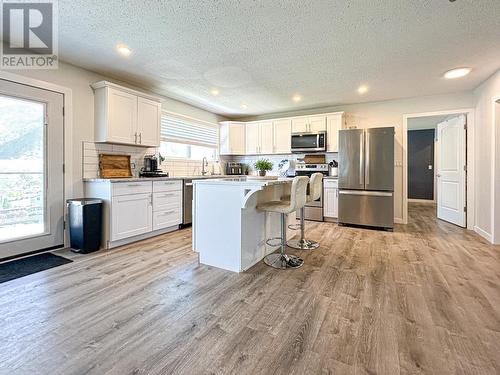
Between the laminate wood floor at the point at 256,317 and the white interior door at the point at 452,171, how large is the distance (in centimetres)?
208

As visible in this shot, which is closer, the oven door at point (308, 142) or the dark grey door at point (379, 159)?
the dark grey door at point (379, 159)

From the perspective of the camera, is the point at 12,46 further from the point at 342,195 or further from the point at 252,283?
the point at 342,195

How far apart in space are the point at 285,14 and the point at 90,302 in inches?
116

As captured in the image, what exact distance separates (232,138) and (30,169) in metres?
3.91

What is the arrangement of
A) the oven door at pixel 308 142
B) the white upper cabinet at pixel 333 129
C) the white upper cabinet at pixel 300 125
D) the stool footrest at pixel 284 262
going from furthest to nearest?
the white upper cabinet at pixel 300 125 < the oven door at pixel 308 142 < the white upper cabinet at pixel 333 129 < the stool footrest at pixel 284 262

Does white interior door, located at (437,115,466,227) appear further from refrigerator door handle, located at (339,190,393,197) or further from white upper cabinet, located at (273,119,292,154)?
white upper cabinet, located at (273,119,292,154)

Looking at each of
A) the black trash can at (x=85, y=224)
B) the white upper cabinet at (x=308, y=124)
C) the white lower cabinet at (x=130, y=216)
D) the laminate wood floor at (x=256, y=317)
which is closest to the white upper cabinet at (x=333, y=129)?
the white upper cabinet at (x=308, y=124)

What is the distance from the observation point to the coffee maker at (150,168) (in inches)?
163

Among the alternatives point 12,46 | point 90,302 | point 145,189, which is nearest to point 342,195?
point 145,189

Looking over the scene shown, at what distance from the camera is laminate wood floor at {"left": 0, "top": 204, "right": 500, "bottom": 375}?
1.36 m

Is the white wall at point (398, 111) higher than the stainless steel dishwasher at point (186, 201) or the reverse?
higher

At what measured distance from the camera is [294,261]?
9.22 feet

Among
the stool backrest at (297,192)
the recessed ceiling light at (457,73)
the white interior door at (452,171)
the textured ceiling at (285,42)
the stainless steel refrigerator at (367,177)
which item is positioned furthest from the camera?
the white interior door at (452,171)

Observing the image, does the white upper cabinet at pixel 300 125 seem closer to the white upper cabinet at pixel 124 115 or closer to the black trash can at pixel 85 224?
the white upper cabinet at pixel 124 115
